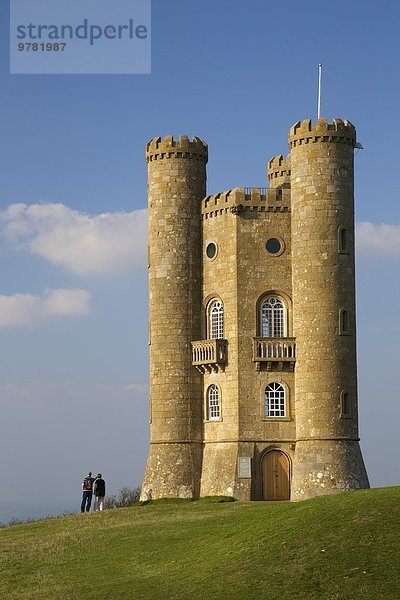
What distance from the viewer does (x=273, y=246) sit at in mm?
63844

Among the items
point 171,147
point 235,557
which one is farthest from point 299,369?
point 235,557

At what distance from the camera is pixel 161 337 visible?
65.6m

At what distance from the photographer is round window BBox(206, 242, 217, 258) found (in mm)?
65375

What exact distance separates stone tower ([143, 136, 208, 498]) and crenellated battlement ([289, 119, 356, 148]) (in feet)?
21.4

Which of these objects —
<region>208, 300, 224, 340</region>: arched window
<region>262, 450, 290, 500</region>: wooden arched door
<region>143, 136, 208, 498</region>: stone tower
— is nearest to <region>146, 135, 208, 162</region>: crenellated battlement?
<region>143, 136, 208, 498</region>: stone tower

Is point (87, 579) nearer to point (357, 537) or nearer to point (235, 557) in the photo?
point (235, 557)

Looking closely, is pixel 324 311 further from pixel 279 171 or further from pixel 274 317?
pixel 279 171

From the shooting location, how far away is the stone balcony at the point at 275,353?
62.5 metres

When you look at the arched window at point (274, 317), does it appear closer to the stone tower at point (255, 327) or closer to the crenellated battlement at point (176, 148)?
the stone tower at point (255, 327)

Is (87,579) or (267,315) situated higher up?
(267,315)

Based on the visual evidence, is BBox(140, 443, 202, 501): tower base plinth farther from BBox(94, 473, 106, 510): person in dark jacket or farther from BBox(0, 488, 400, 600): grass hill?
BBox(0, 488, 400, 600): grass hill

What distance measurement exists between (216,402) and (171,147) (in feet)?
47.2

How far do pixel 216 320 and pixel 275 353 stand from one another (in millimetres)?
4213

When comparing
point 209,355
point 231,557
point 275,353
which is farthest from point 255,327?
point 231,557
